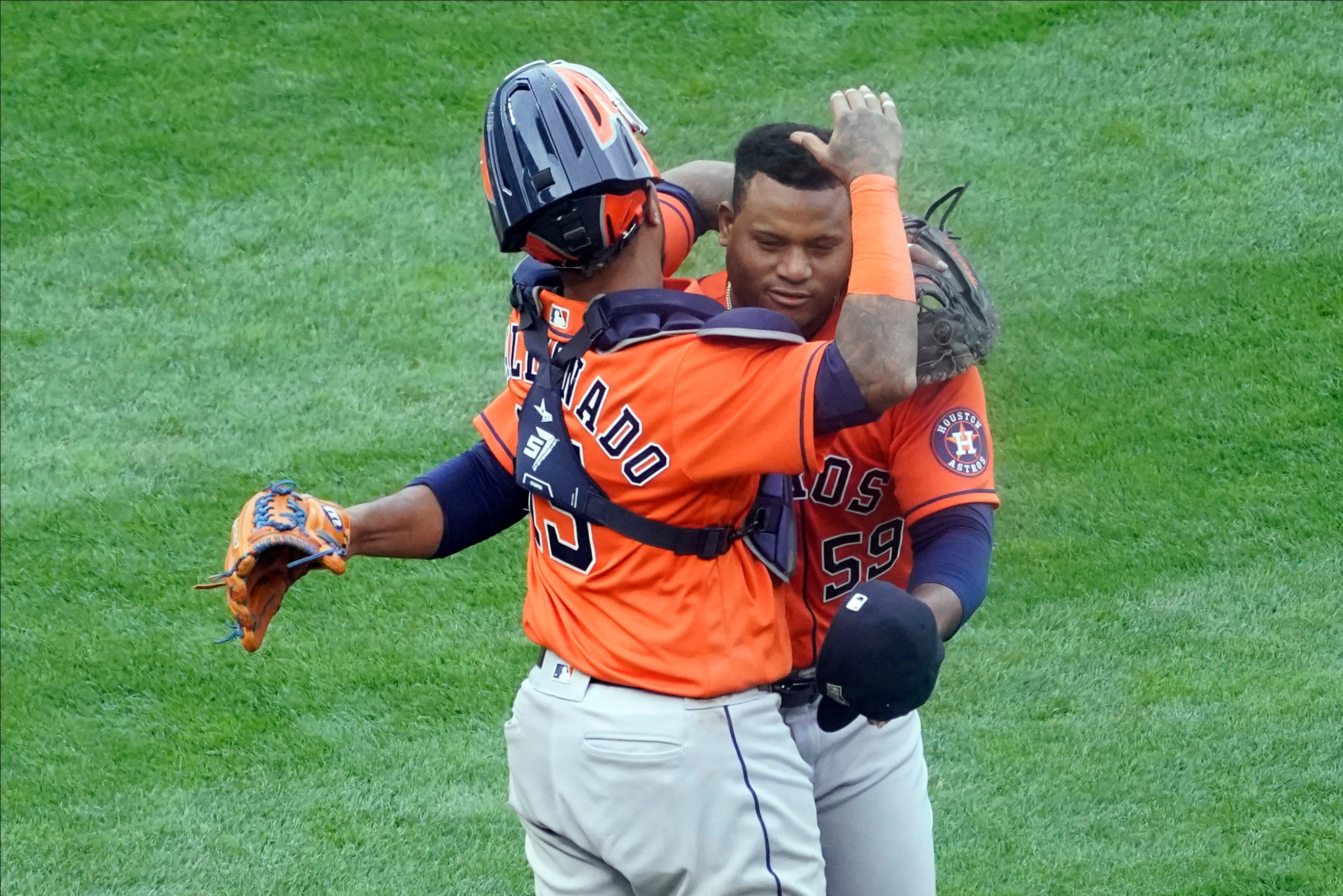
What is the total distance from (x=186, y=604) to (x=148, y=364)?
1.86m

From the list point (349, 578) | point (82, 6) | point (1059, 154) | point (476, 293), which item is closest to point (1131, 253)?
point (1059, 154)

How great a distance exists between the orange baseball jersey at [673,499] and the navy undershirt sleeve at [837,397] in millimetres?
18

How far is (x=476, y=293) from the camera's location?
824cm

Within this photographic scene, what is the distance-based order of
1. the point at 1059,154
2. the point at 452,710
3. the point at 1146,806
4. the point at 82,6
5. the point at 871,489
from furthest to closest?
the point at 82,6 → the point at 1059,154 → the point at 452,710 → the point at 1146,806 → the point at 871,489

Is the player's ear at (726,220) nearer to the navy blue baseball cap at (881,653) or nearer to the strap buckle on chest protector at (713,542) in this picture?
the strap buckle on chest protector at (713,542)

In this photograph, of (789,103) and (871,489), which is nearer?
(871,489)

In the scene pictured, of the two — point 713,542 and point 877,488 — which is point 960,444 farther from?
point 713,542

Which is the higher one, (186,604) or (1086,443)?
(1086,443)

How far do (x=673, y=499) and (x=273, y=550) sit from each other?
76cm

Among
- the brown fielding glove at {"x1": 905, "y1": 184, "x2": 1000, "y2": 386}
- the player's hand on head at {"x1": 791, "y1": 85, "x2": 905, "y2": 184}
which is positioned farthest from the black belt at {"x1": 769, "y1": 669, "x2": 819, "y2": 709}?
the player's hand on head at {"x1": 791, "y1": 85, "x2": 905, "y2": 184}

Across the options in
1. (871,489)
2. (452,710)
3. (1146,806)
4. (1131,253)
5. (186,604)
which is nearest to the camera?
(871,489)

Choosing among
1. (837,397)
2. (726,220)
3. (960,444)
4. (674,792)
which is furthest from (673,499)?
(726,220)

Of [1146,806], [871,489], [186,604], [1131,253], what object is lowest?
[186,604]

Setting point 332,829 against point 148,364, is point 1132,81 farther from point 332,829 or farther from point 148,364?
point 332,829
